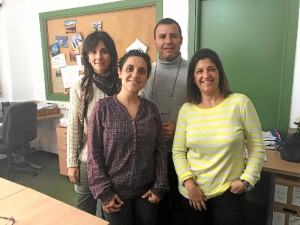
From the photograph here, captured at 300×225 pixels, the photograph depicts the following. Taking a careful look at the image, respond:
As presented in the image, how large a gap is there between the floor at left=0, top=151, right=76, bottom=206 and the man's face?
6.34ft

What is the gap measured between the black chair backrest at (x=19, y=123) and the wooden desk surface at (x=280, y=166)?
8.97 ft

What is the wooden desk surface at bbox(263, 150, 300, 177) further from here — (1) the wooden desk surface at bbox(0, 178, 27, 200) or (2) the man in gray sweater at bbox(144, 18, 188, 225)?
(1) the wooden desk surface at bbox(0, 178, 27, 200)

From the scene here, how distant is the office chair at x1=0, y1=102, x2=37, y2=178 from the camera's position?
3041 mm

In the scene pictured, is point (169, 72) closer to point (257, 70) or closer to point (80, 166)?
point (80, 166)

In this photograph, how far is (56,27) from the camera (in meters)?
3.72

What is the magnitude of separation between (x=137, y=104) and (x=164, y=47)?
0.44m

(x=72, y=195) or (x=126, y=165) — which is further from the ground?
(x=126, y=165)

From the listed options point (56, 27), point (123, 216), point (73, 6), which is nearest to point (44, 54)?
point (56, 27)

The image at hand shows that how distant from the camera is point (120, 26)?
3.12m

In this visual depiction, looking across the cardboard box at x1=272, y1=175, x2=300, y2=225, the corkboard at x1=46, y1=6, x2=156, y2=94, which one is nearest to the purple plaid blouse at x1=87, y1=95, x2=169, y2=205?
the cardboard box at x1=272, y1=175, x2=300, y2=225

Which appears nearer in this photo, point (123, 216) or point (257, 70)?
point (123, 216)

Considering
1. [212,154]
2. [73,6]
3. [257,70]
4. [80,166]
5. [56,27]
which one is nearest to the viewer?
[212,154]

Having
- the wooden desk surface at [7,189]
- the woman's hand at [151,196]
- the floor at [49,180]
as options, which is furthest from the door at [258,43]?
the floor at [49,180]

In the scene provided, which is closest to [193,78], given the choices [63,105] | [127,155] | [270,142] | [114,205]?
[127,155]
